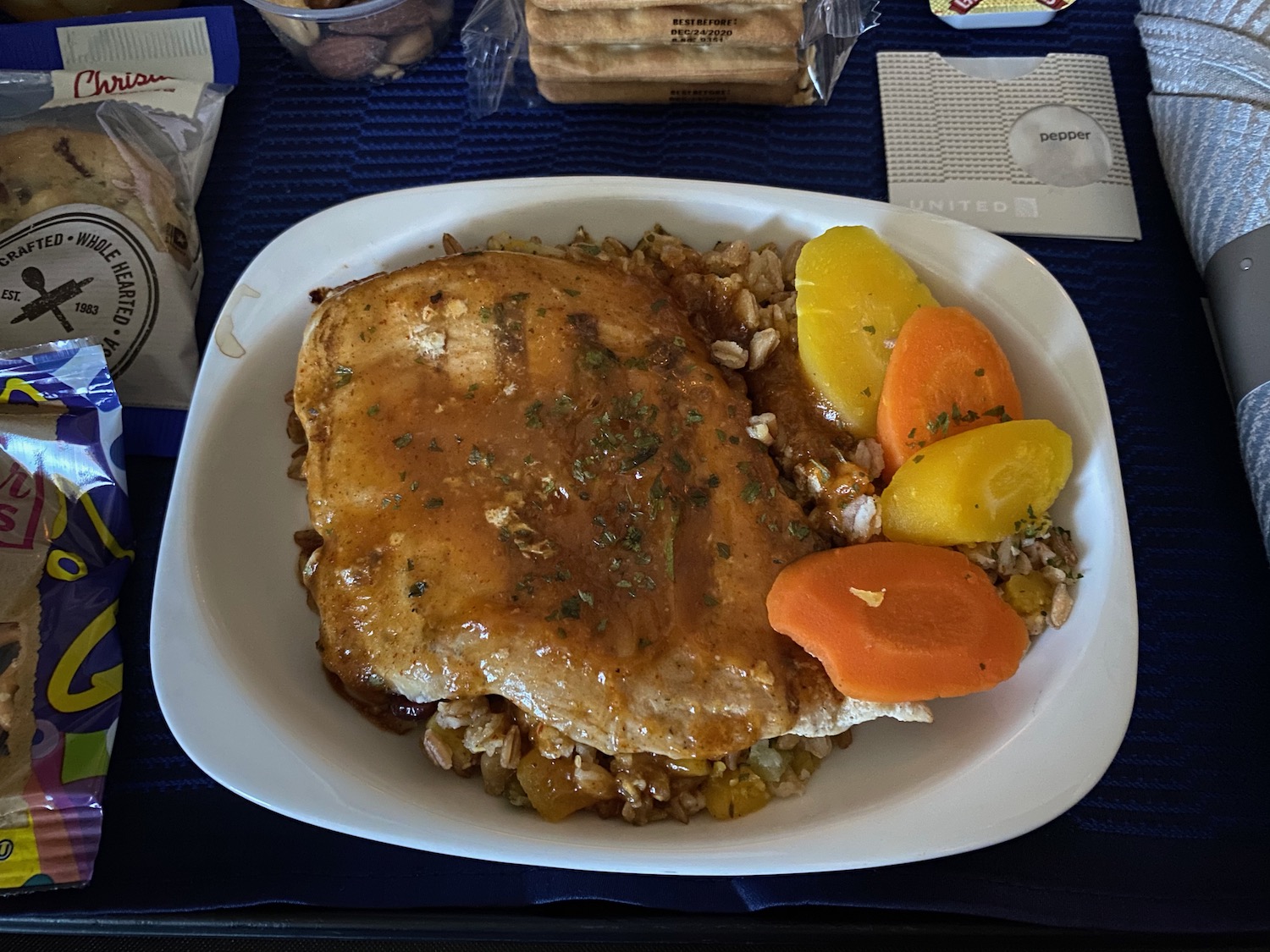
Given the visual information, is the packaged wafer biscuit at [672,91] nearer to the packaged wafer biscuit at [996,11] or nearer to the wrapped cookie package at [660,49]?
the wrapped cookie package at [660,49]

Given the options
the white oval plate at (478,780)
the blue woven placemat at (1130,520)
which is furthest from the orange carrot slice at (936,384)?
the blue woven placemat at (1130,520)

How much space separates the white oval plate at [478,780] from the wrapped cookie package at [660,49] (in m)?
0.48

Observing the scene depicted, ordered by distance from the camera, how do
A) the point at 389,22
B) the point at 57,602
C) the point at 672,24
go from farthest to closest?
the point at 389,22 < the point at 672,24 < the point at 57,602

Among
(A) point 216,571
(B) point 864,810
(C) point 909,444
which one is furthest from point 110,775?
(C) point 909,444

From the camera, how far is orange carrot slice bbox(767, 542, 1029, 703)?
4.85ft

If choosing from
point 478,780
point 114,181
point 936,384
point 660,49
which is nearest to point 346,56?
point 114,181

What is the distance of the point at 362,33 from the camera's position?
7.57 feet

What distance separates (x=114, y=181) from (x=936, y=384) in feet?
7.05

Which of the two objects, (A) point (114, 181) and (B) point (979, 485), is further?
(A) point (114, 181)

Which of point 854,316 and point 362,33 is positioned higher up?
point 362,33

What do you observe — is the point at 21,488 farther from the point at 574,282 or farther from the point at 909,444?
the point at 909,444

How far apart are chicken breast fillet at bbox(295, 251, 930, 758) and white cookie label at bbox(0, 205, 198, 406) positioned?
0.62 meters

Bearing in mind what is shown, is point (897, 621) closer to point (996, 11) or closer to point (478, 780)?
point (478, 780)

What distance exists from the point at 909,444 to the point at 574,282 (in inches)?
30.8
